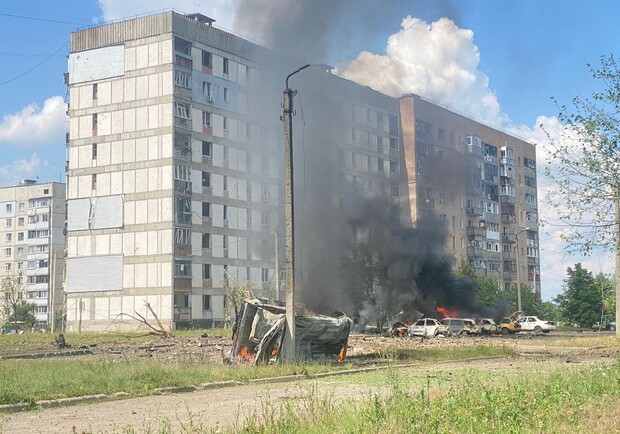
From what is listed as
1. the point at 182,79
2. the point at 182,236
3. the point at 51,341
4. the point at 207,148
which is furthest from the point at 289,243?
the point at 207,148

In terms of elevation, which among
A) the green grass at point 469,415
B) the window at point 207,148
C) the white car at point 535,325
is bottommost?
the white car at point 535,325

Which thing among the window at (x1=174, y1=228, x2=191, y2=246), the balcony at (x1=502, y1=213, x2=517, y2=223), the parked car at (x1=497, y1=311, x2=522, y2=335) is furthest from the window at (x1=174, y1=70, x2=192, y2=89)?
the balcony at (x1=502, y1=213, x2=517, y2=223)

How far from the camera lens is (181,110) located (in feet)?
219

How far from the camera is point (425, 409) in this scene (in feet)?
31.8

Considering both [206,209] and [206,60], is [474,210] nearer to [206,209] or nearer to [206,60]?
[206,209]

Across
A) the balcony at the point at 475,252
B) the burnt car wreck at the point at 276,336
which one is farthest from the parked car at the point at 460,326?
the balcony at the point at 475,252

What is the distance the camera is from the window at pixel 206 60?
69.2m

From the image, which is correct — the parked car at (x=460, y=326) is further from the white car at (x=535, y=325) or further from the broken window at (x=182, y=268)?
the broken window at (x=182, y=268)

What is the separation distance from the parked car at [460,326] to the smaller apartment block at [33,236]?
7792 centimetres

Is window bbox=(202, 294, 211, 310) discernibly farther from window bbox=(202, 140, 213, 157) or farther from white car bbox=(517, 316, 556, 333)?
white car bbox=(517, 316, 556, 333)

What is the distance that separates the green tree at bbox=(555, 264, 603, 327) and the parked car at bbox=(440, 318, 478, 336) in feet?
62.0

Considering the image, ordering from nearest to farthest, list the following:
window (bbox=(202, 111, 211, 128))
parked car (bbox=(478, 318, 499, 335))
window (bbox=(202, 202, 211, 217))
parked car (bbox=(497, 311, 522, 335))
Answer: parked car (bbox=(478, 318, 499, 335)), parked car (bbox=(497, 311, 522, 335)), window (bbox=(202, 202, 211, 217)), window (bbox=(202, 111, 211, 128))

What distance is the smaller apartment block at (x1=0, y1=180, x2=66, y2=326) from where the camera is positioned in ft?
387

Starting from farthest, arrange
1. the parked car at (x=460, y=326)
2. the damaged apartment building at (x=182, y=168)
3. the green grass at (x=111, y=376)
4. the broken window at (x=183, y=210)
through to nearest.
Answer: the broken window at (x=183, y=210)
the damaged apartment building at (x=182, y=168)
the parked car at (x=460, y=326)
the green grass at (x=111, y=376)
